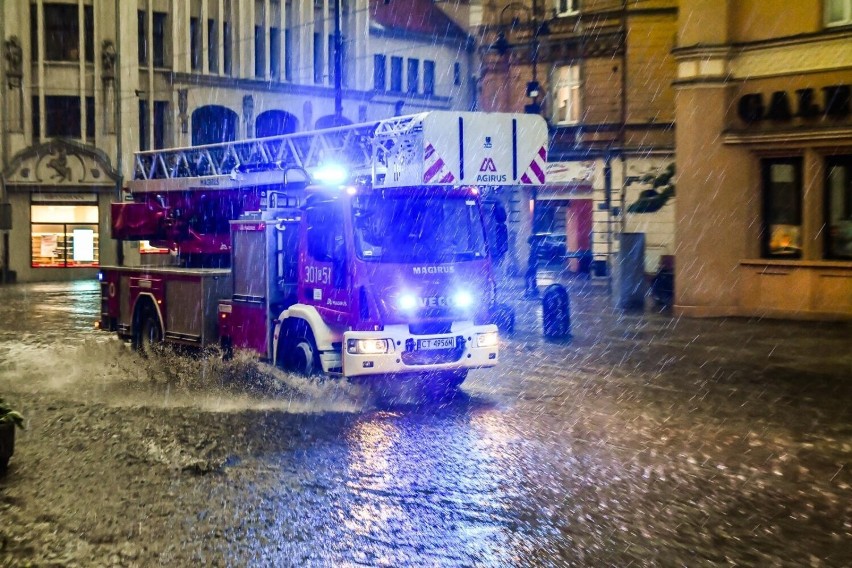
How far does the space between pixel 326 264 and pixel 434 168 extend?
5.43ft

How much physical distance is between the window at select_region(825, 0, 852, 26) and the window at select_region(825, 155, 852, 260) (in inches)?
103

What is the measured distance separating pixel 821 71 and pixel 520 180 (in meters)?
10.6

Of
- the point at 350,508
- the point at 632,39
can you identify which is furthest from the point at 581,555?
the point at 632,39

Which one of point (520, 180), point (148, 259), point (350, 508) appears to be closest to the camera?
point (350, 508)

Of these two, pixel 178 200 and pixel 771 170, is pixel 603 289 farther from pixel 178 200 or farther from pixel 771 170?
pixel 178 200

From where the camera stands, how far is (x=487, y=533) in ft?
21.7

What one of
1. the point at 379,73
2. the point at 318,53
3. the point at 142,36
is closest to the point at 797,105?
the point at 142,36

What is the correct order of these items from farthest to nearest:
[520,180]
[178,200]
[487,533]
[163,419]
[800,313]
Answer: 1. [800,313]
2. [178,200]
3. [520,180]
4. [163,419]
5. [487,533]

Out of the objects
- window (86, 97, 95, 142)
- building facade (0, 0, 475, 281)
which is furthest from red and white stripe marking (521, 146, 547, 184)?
window (86, 97, 95, 142)

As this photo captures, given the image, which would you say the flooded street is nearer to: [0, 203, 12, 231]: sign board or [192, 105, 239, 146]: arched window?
[0, 203, 12, 231]: sign board

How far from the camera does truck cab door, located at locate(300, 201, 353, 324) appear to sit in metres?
11.2

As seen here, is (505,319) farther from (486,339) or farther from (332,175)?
(486,339)

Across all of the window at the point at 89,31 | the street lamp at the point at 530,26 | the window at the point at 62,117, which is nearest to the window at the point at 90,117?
the window at the point at 62,117

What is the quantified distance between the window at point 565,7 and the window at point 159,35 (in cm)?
1839
